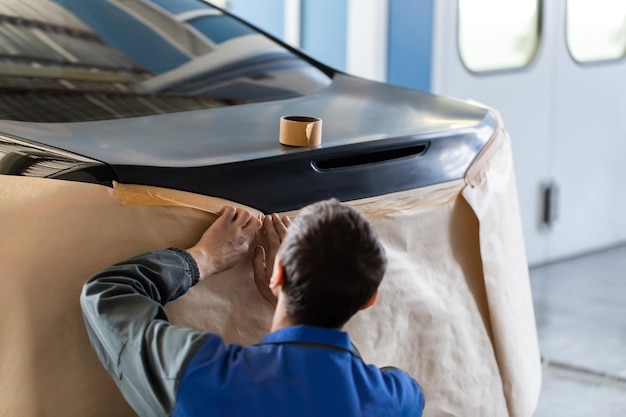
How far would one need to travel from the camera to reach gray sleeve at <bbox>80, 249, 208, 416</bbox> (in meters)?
1.33

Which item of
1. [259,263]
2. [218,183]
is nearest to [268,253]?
[259,263]

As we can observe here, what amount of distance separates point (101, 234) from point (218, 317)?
0.82 ft

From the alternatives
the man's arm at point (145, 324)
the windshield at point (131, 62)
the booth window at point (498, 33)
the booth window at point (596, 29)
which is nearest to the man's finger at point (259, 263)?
the man's arm at point (145, 324)

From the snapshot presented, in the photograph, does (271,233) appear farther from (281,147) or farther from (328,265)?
(328,265)

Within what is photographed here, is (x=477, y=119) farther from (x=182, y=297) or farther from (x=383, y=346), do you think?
(x=182, y=297)

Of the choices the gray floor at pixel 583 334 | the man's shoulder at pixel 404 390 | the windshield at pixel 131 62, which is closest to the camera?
the man's shoulder at pixel 404 390

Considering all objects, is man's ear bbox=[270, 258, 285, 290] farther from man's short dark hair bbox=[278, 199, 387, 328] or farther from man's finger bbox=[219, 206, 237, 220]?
man's finger bbox=[219, 206, 237, 220]

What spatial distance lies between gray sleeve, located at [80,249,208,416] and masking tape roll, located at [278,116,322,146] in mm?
373

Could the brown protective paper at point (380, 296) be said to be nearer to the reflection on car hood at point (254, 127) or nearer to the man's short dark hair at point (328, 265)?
the reflection on car hood at point (254, 127)

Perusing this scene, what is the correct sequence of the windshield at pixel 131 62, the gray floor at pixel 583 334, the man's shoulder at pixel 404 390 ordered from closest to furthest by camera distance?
the man's shoulder at pixel 404 390
the windshield at pixel 131 62
the gray floor at pixel 583 334

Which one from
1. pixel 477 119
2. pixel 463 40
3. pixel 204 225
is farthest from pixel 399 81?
pixel 204 225

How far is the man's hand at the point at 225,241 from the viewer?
1.55 metres

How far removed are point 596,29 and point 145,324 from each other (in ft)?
11.7

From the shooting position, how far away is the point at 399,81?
151 inches
